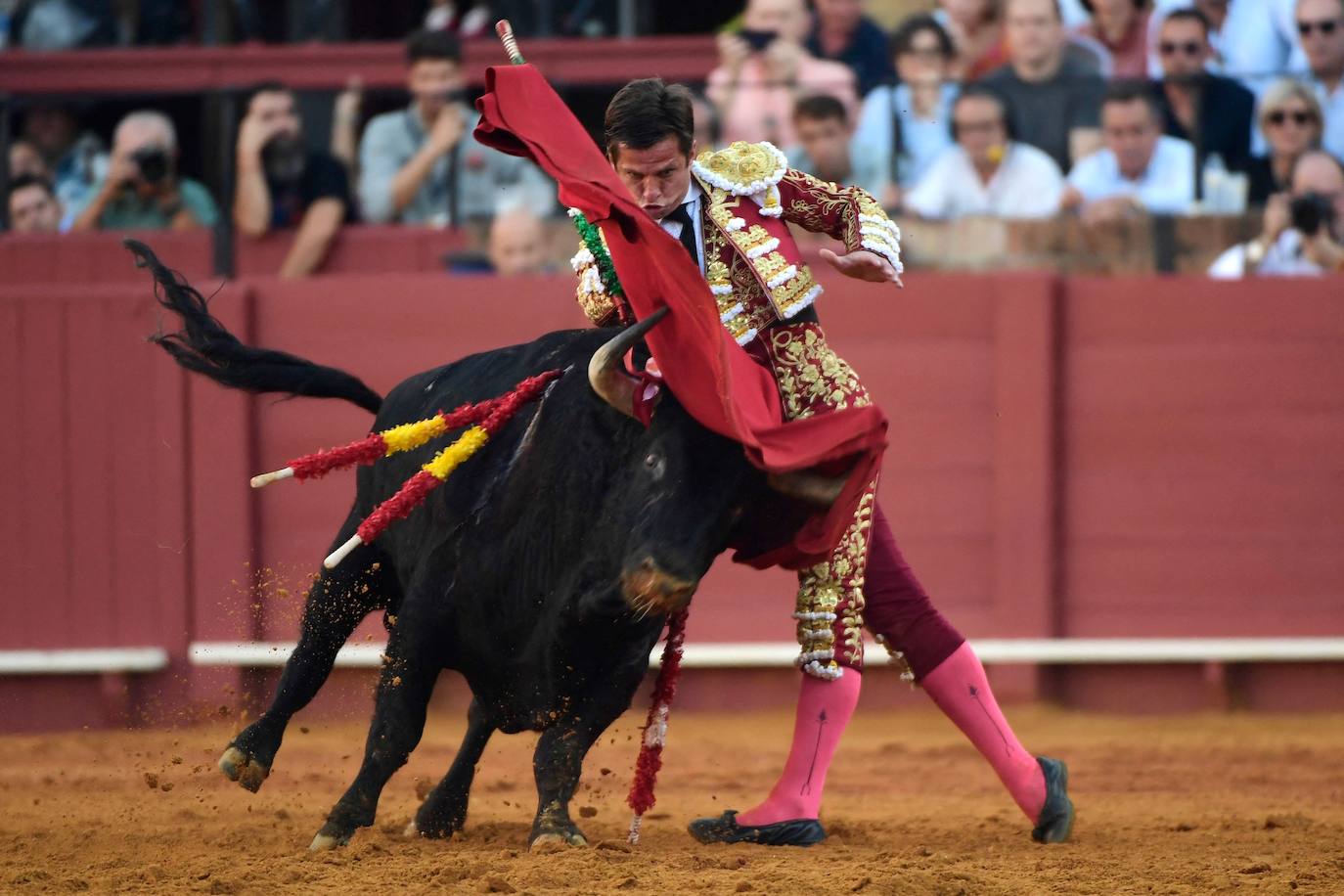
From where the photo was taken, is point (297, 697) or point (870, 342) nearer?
point (297, 697)

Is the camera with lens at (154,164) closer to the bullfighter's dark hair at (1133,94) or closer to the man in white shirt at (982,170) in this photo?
the man in white shirt at (982,170)

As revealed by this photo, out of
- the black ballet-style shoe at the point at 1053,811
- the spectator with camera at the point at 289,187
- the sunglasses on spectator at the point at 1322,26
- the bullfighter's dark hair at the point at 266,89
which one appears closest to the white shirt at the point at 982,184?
the sunglasses on spectator at the point at 1322,26

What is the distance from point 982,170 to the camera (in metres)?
6.13

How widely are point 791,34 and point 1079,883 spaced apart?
412 cm

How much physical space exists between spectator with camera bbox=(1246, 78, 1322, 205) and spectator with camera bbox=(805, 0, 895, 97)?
1338 mm

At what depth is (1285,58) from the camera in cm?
646

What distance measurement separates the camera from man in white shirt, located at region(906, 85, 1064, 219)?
6105 millimetres

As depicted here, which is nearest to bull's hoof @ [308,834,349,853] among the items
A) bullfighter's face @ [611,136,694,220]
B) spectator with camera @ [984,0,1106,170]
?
bullfighter's face @ [611,136,694,220]

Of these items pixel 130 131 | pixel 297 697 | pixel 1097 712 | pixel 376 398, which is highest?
pixel 130 131

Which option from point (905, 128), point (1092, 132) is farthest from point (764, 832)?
point (1092, 132)

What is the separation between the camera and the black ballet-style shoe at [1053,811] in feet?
12.4

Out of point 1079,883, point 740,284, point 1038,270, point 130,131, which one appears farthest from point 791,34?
point 1079,883

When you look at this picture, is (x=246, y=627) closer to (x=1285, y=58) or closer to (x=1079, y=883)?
(x=1079, y=883)

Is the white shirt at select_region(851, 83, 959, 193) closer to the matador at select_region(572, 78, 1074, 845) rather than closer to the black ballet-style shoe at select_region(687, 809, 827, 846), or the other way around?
the matador at select_region(572, 78, 1074, 845)
